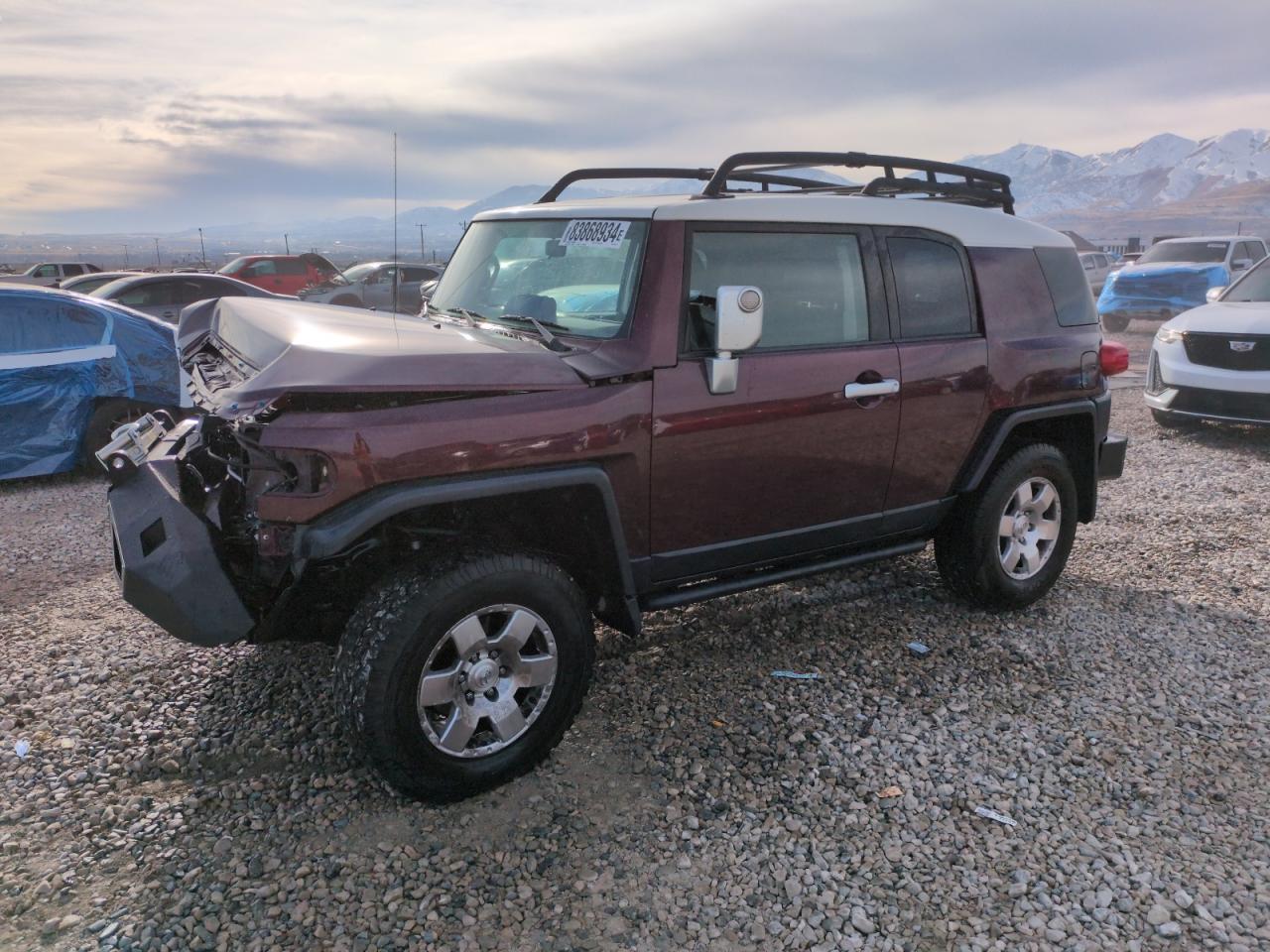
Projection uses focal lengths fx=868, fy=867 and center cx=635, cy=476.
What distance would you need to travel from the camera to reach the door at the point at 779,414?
3193 millimetres

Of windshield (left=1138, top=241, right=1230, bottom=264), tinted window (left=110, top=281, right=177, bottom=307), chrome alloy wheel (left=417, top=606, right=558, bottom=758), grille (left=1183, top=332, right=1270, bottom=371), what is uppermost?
windshield (left=1138, top=241, right=1230, bottom=264)

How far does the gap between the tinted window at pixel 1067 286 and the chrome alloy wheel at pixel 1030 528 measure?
0.85 meters

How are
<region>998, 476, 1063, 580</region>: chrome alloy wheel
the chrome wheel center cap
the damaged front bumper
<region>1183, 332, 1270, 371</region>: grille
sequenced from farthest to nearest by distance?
<region>1183, 332, 1270, 371</region>: grille, <region>998, 476, 1063, 580</region>: chrome alloy wheel, the chrome wheel center cap, the damaged front bumper

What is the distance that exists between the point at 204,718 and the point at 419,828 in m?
1.17

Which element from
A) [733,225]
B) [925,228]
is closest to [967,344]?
[925,228]

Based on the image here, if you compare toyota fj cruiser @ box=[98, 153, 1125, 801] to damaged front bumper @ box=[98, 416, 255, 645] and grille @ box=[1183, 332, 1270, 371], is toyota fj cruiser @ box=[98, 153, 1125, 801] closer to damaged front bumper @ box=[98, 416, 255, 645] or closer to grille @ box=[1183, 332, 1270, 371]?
damaged front bumper @ box=[98, 416, 255, 645]

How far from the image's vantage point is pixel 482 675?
9.40 ft

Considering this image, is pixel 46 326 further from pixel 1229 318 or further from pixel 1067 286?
pixel 1229 318

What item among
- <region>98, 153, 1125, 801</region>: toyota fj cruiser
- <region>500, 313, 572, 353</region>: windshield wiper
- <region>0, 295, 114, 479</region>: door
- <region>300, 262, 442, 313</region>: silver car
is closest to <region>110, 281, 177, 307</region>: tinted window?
<region>300, 262, 442, 313</region>: silver car

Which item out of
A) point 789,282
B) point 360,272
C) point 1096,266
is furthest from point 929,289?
point 1096,266

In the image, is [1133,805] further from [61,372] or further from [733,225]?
[61,372]

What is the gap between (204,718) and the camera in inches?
134

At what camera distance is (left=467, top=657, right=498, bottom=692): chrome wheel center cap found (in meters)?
2.85

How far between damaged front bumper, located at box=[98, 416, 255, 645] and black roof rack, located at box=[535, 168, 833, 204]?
230 centimetres
